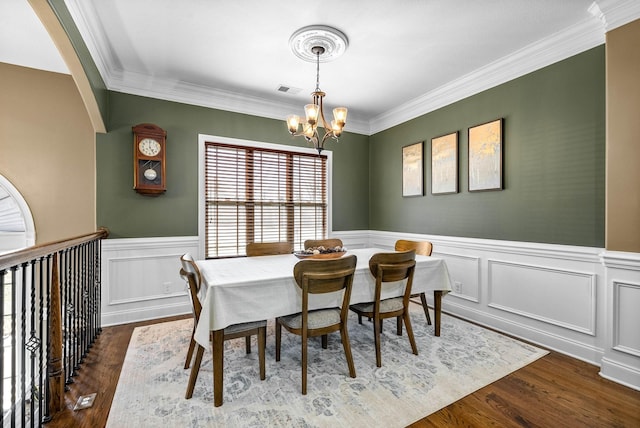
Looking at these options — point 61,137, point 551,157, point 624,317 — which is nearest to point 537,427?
point 624,317

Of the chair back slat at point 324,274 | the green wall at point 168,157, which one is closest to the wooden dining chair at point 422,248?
the chair back slat at point 324,274

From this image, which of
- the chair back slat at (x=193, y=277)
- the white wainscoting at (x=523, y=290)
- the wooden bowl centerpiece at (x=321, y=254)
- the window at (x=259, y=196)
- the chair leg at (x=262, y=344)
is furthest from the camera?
the window at (x=259, y=196)

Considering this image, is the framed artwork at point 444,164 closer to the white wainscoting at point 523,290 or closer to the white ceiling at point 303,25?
the white ceiling at point 303,25

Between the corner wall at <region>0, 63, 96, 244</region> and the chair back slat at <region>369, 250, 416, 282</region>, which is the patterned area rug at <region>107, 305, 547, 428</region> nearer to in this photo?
the chair back slat at <region>369, 250, 416, 282</region>

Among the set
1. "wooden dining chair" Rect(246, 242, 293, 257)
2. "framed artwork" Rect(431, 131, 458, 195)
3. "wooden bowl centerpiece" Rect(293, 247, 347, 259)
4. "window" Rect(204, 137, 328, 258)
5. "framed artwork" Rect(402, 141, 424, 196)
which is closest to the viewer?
"wooden bowl centerpiece" Rect(293, 247, 347, 259)

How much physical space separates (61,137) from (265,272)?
327 cm

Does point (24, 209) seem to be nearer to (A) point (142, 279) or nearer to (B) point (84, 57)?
(A) point (142, 279)

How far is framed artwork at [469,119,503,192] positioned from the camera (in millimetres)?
3270

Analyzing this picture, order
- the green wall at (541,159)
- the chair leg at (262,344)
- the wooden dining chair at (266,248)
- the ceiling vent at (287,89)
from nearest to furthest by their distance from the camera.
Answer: the chair leg at (262,344), the green wall at (541,159), the wooden dining chair at (266,248), the ceiling vent at (287,89)

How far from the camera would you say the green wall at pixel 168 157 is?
11.4 ft

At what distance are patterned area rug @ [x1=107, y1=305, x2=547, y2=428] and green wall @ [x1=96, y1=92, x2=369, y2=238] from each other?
4.09ft

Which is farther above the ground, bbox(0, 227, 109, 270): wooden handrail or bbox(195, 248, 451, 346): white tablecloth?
Result: bbox(0, 227, 109, 270): wooden handrail

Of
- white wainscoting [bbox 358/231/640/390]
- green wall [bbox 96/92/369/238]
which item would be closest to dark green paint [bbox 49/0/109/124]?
green wall [bbox 96/92/369/238]

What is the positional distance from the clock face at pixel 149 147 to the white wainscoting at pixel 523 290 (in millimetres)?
989
